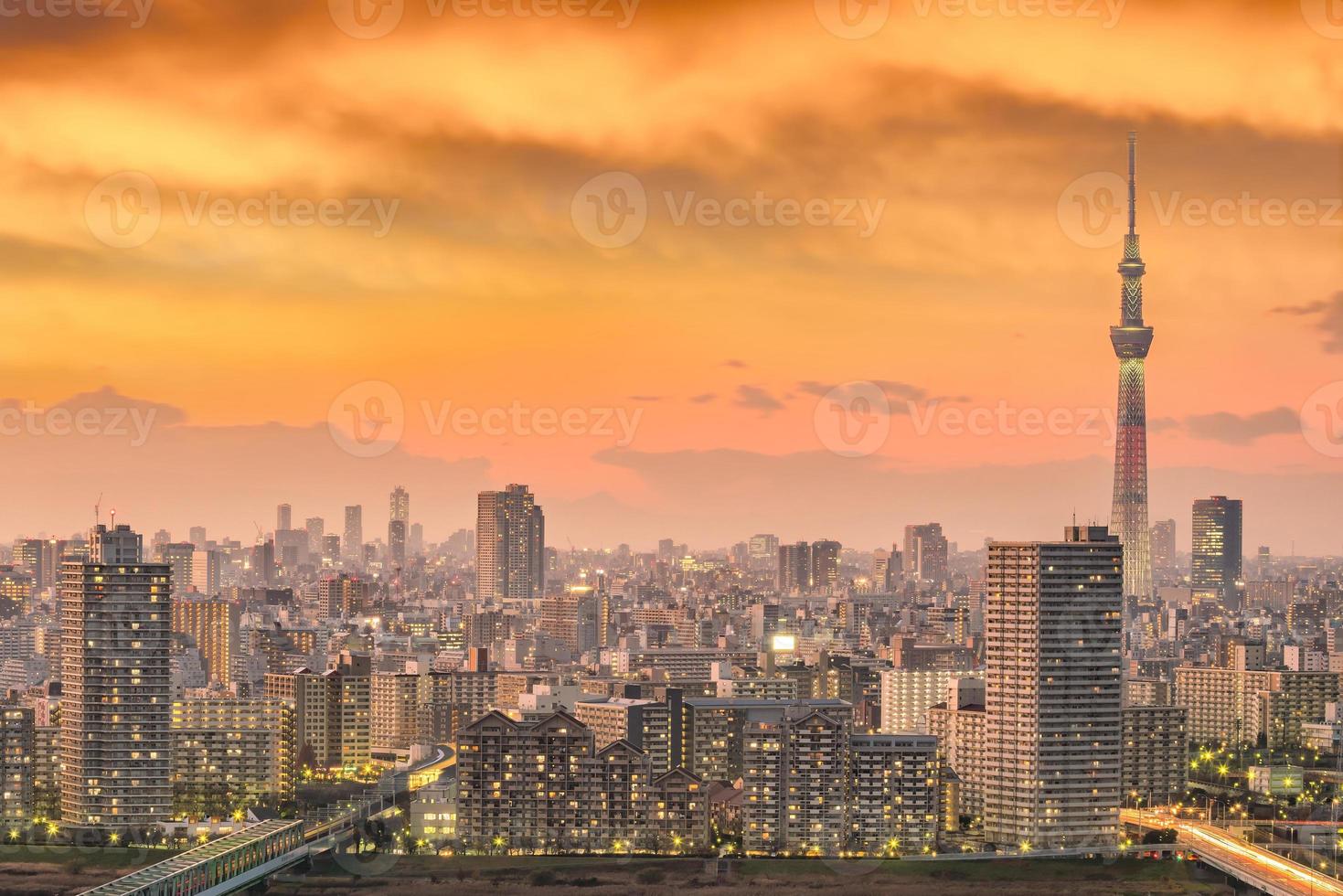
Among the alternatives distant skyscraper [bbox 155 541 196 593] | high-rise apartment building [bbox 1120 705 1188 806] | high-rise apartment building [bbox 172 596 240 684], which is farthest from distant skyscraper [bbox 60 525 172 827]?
distant skyscraper [bbox 155 541 196 593]

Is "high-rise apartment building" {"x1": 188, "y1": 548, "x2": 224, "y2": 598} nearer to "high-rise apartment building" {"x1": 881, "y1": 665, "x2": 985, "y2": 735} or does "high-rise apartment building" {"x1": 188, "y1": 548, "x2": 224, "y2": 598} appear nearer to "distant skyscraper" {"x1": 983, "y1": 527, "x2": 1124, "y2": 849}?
"high-rise apartment building" {"x1": 881, "y1": 665, "x2": 985, "y2": 735}

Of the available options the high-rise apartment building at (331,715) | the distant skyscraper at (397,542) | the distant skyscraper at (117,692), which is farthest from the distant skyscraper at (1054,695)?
the distant skyscraper at (397,542)

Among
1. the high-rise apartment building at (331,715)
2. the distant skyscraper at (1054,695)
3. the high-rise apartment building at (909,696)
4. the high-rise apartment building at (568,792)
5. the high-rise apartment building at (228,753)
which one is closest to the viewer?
the high-rise apartment building at (568,792)

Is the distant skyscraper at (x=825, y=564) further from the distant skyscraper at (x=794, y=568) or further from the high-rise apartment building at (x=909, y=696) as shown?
the high-rise apartment building at (x=909, y=696)

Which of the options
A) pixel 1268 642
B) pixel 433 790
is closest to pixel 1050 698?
pixel 433 790

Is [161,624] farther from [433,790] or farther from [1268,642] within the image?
[1268,642]

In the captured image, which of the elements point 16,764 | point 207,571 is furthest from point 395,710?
point 207,571
